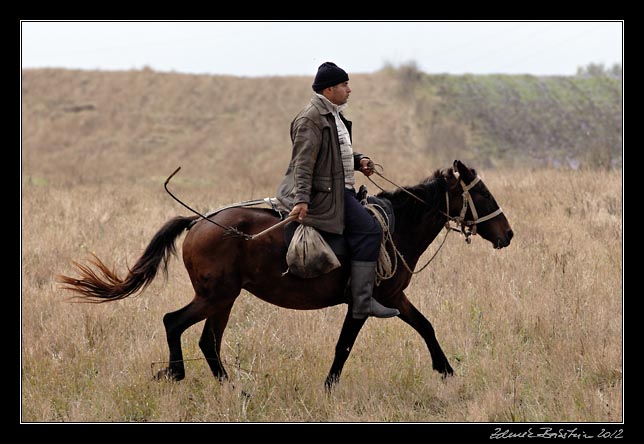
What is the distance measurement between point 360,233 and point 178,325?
1682mm

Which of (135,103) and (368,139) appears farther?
(135,103)

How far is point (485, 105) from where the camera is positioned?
41.2 metres

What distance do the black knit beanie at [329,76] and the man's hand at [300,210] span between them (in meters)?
0.94

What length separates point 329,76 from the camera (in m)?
5.39

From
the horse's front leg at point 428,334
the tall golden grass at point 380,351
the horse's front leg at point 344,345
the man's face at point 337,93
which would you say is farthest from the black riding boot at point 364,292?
the man's face at point 337,93

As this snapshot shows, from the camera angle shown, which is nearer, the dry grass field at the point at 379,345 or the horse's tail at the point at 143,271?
the dry grass field at the point at 379,345

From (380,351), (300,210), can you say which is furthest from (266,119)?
(300,210)

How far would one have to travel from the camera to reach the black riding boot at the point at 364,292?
548 cm

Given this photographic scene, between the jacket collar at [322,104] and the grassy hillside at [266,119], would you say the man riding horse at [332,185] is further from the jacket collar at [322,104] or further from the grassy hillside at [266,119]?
the grassy hillside at [266,119]

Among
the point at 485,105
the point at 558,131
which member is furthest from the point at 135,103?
the point at 558,131

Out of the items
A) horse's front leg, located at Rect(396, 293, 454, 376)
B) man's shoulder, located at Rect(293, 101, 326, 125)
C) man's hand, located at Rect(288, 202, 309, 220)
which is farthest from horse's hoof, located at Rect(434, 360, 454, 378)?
man's shoulder, located at Rect(293, 101, 326, 125)

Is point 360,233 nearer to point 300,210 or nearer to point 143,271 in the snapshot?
point 300,210

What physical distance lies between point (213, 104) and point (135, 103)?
4.84m
